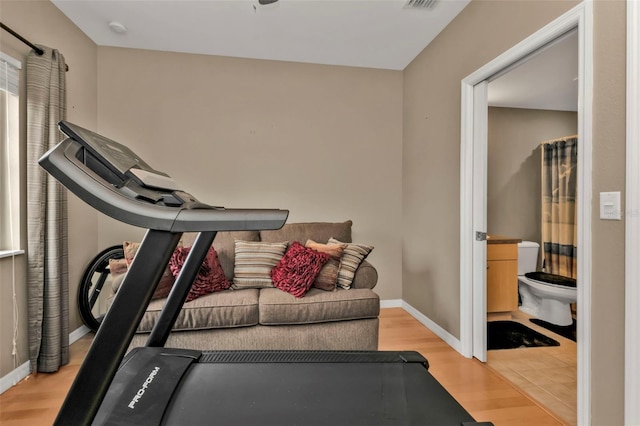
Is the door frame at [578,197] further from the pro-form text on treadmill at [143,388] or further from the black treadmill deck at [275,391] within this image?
the pro-form text on treadmill at [143,388]

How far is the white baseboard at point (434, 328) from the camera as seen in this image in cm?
258

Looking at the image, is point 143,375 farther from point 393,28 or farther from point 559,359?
point 393,28

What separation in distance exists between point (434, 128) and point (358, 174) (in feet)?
3.10

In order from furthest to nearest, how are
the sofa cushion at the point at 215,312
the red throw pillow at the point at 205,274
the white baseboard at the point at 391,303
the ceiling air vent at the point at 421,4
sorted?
1. the white baseboard at the point at 391,303
2. the ceiling air vent at the point at 421,4
3. the red throw pillow at the point at 205,274
4. the sofa cushion at the point at 215,312

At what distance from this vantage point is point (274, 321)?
2.17 m

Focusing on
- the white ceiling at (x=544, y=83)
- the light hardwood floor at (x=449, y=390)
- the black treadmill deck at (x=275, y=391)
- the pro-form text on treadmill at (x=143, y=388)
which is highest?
the white ceiling at (x=544, y=83)

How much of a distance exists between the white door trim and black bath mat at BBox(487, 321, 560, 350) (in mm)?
1335

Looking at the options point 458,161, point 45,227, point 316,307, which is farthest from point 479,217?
point 45,227

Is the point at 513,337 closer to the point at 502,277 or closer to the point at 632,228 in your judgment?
the point at 502,277

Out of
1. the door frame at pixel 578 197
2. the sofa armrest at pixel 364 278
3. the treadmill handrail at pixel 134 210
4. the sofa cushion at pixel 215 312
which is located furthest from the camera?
the sofa armrest at pixel 364 278

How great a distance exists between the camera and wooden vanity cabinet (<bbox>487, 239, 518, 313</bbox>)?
3230 mm

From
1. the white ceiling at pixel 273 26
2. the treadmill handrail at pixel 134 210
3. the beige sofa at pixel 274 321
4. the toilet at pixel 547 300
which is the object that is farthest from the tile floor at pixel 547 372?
the white ceiling at pixel 273 26

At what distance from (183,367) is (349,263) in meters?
1.46

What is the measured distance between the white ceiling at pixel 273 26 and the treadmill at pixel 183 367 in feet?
7.07
